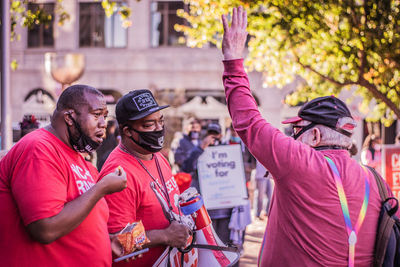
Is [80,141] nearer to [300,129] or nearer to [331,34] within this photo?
[300,129]

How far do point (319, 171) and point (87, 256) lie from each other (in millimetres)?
1236

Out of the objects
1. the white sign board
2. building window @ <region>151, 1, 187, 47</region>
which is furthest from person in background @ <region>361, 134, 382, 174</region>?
building window @ <region>151, 1, 187, 47</region>

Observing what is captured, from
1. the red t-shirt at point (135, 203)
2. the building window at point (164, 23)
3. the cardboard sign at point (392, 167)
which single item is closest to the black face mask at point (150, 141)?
the red t-shirt at point (135, 203)

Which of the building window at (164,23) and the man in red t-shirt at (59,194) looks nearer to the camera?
the man in red t-shirt at (59,194)

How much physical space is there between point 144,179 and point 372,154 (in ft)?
27.7

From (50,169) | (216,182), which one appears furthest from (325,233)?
(216,182)

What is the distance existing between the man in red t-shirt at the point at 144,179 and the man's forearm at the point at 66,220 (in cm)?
48

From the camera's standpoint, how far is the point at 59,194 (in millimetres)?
2227

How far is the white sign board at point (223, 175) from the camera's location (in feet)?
23.0

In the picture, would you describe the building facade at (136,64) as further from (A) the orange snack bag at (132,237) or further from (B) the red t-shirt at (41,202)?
(B) the red t-shirt at (41,202)

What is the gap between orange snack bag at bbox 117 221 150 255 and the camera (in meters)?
2.56

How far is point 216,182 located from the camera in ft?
23.5

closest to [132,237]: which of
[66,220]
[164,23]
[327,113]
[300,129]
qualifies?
[66,220]

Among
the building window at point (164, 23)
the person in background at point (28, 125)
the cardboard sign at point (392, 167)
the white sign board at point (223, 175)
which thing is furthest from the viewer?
the building window at point (164, 23)
